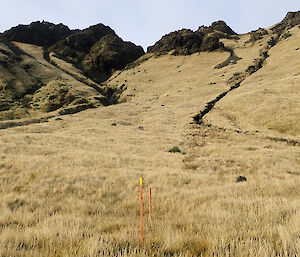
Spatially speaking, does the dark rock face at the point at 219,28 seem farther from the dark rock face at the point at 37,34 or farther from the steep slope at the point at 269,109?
the steep slope at the point at 269,109

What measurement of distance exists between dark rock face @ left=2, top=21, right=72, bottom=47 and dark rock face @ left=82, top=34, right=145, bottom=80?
33.3 meters

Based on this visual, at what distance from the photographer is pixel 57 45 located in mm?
118438

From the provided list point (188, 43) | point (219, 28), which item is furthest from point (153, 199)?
point (219, 28)

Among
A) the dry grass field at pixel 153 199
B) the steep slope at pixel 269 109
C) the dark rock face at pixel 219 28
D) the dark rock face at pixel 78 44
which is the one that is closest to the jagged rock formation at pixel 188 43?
the dark rock face at pixel 219 28

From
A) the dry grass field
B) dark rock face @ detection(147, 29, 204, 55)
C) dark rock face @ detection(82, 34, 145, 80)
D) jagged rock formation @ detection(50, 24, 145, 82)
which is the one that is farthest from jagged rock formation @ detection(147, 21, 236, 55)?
the dry grass field

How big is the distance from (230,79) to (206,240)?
58885 mm

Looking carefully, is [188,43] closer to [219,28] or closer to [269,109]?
[219,28]

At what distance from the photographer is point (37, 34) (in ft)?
401

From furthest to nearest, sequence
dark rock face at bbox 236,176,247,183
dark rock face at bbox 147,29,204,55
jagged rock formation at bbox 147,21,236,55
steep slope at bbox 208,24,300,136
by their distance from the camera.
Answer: dark rock face at bbox 147,29,204,55, jagged rock formation at bbox 147,21,236,55, steep slope at bbox 208,24,300,136, dark rock face at bbox 236,176,247,183

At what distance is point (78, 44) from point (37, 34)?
29.2 metres

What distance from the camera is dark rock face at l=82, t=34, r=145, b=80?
10794cm

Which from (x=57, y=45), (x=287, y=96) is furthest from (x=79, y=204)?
(x=57, y=45)

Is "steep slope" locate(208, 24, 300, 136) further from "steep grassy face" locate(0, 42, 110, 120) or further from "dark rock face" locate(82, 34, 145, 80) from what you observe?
"dark rock face" locate(82, 34, 145, 80)

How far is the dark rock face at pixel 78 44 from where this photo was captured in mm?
115438
